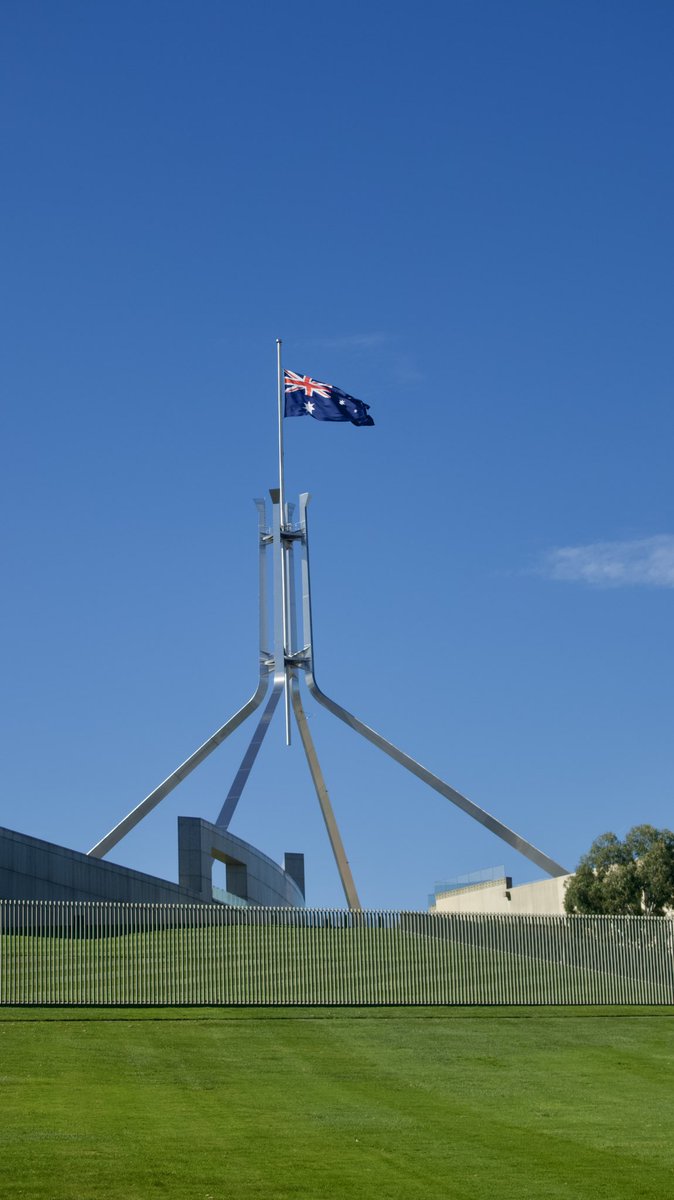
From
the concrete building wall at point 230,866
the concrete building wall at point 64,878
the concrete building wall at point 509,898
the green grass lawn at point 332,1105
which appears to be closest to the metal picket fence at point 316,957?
the green grass lawn at point 332,1105

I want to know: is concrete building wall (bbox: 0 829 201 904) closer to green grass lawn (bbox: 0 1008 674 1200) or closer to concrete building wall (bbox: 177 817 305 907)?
concrete building wall (bbox: 177 817 305 907)

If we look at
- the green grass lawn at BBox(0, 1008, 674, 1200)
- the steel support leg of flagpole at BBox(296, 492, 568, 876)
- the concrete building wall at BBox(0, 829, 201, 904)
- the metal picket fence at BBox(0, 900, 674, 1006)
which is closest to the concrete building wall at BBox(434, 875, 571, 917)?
A: the steel support leg of flagpole at BBox(296, 492, 568, 876)

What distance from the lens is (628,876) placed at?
46.9 metres

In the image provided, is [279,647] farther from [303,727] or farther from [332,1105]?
[332,1105]

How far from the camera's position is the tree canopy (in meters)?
46.9

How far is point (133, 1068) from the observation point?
20578 mm

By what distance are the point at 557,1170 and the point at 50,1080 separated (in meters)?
7.17

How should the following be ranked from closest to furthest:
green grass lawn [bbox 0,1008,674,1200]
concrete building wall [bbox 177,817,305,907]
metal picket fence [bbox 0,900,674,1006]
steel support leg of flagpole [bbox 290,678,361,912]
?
green grass lawn [bbox 0,1008,674,1200], metal picket fence [bbox 0,900,674,1006], concrete building wall [bbox 177,817,305,907], steel support leg of flagpole [bbox 290,678,361,912]

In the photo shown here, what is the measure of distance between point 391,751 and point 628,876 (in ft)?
31.0

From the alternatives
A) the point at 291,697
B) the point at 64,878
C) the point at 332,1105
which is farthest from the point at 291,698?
the point at 332,1105

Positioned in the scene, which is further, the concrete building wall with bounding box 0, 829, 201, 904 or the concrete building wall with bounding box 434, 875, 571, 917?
the concrete building wall with bounding box 434, 875, 571, 917

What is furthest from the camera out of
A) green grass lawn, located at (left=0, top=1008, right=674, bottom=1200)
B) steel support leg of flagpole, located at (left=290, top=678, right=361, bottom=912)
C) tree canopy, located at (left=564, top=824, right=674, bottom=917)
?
steel support leg of flagpole, located at (left=290, top=678, right=361, bottom=912)

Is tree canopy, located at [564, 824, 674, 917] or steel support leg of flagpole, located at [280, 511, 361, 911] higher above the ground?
steel support leg of flagpole, located at [280, 511, 361, 911]

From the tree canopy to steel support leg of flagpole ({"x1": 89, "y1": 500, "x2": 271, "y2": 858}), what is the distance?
12.4 metres
